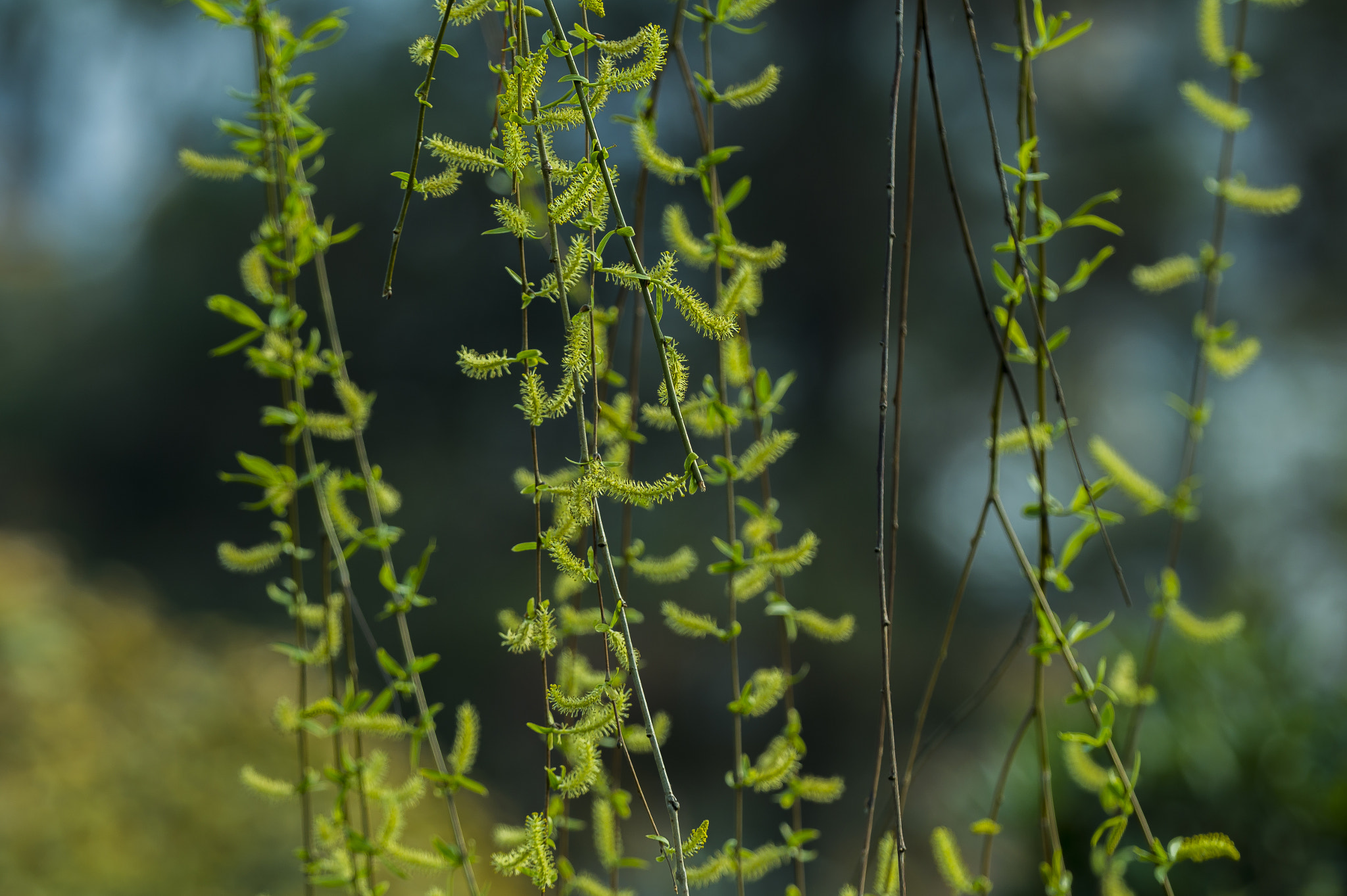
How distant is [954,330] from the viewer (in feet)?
7.19

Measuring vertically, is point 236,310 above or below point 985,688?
above

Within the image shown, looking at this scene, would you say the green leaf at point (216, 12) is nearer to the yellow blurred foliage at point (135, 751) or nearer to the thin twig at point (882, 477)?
the thin twig at point (882, 477)

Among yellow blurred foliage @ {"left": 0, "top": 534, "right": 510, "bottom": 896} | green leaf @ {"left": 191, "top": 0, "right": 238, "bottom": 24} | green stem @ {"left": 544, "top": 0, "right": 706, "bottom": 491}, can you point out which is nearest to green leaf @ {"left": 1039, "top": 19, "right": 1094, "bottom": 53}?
green stem @ {"left": 544, "top": 0, "right": 706, "bottom": 491}

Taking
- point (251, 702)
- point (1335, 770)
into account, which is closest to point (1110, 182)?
point (1335, 770)

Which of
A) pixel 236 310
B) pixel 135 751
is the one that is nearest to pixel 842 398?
pixel 135 751

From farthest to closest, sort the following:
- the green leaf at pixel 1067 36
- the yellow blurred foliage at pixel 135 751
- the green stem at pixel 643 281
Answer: the yellow blurred foliage at pixel 135 751
the green leaf at pixel 1067 36
the green stem at pixel 643 281

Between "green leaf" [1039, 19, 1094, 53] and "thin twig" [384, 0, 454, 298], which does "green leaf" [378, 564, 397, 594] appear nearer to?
"thin twig" [384, 0, 454, 298]

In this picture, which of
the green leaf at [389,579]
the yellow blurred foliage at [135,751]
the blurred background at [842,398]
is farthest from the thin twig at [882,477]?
the blurred background at [842,398]

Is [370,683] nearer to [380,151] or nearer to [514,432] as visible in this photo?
[514,432]

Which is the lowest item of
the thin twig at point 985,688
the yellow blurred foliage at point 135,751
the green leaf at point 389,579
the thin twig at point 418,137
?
the yellow blurred foliage at point 135,751

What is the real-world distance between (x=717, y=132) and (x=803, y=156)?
9.7 inches

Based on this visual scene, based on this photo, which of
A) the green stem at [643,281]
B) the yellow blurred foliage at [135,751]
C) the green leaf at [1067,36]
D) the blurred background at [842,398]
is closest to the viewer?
the green stem at [643,281]

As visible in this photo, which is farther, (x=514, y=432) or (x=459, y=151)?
(x=514, y=432)

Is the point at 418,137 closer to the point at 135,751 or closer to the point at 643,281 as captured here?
the point at 643,281
